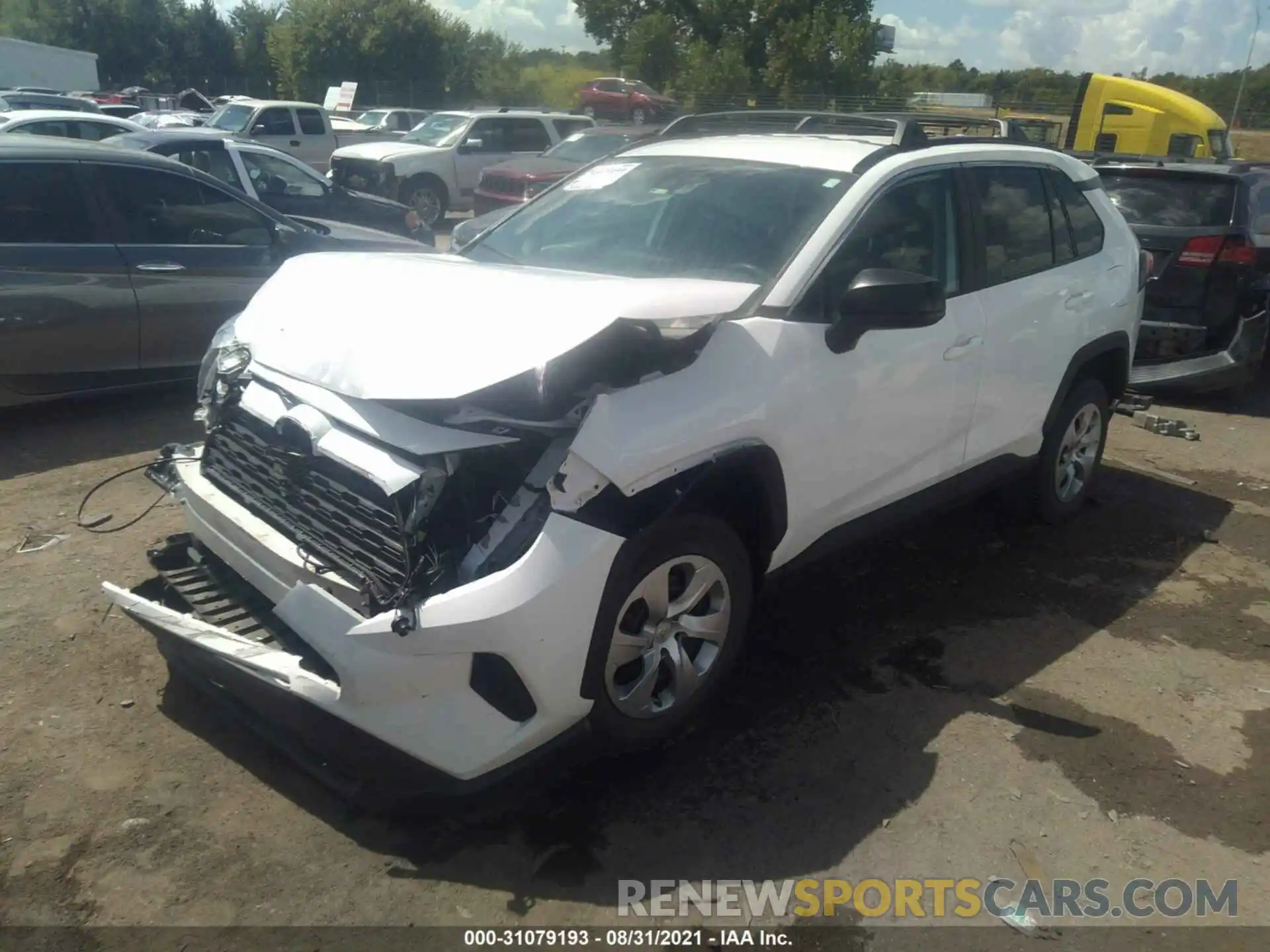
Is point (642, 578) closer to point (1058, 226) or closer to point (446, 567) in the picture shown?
point (446, 567)

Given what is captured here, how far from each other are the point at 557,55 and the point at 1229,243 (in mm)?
43200

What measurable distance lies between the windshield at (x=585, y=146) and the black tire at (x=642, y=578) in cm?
1109

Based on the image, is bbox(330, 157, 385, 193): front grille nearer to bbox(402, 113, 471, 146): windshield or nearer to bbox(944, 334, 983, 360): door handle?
bbox(402, 113, 471, 146): windshield

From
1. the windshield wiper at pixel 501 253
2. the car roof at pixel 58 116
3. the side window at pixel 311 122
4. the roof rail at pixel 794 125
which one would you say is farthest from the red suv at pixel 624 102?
the windshield wiper at pixel 501 253

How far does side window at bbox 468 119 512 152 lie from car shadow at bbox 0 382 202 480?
450 inches

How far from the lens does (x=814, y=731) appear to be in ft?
11.4

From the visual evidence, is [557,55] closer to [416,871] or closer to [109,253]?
[109,253]

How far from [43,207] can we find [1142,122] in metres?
17.2

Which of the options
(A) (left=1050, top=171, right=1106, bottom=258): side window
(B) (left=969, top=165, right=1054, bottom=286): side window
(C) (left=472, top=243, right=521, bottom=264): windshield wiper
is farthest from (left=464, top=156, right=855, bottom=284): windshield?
(A) (left=1050, top=171, right=1106, bottom=258): side window

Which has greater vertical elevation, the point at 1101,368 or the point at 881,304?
the point at 881,304

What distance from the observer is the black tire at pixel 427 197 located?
632 inches

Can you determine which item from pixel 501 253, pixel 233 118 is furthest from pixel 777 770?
pixel 233 118

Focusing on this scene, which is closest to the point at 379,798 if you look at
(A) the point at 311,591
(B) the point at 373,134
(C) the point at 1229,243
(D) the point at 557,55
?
(A) the point at 311,591

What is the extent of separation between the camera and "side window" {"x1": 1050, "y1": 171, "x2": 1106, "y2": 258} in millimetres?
4914
